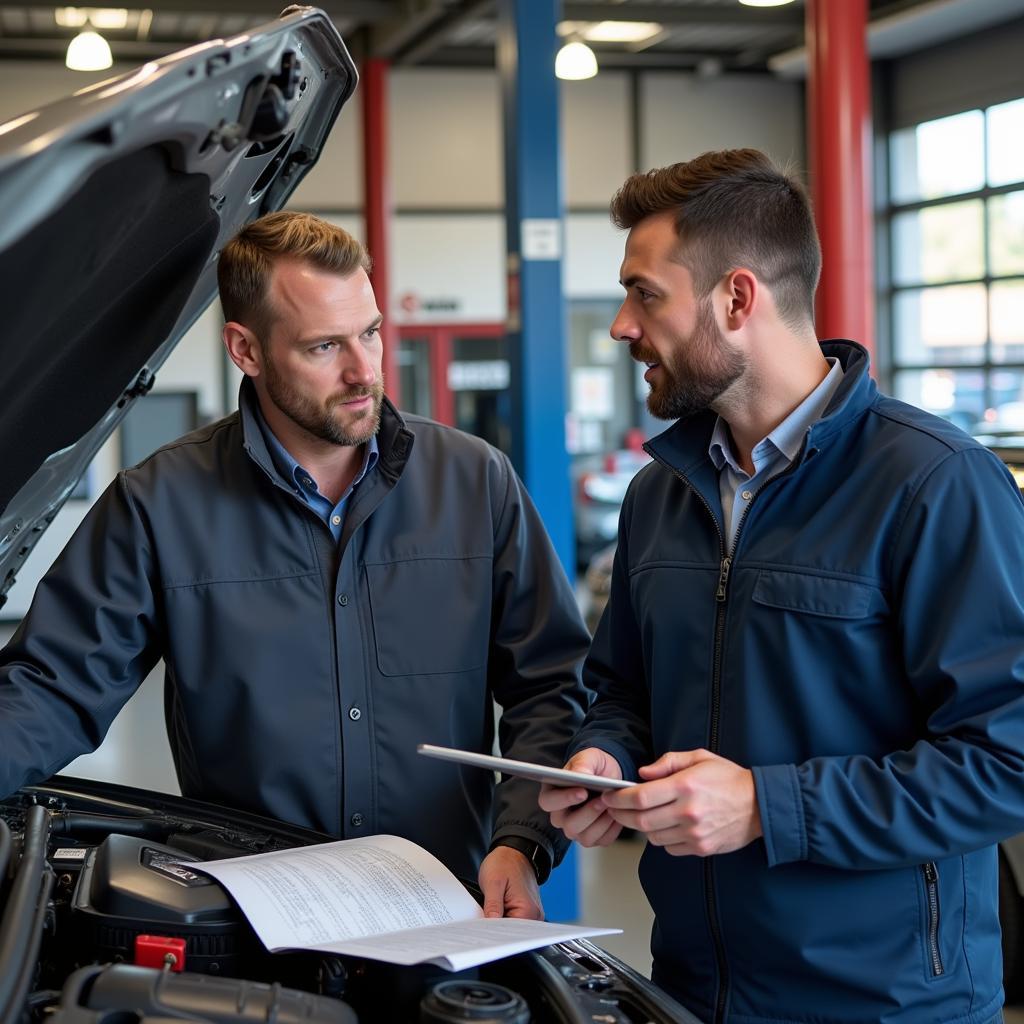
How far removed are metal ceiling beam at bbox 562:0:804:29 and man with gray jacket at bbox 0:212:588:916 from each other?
7962mm

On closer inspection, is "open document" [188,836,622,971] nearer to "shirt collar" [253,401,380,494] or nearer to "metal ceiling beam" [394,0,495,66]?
"shirt collar" [253,401,380,494]

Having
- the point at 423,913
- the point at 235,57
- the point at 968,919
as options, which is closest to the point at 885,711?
the point at 968,919

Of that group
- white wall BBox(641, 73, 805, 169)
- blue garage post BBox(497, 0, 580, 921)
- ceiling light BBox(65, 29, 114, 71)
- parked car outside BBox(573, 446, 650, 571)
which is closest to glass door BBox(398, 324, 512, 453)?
parked car outside BBox(573, 446, 650, 571)

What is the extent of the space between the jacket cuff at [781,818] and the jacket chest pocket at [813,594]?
188mm

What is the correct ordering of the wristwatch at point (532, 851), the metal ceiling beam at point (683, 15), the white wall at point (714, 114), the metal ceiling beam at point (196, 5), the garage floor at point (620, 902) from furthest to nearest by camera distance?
the white wall at point (714, 114), the metal ceiling beam at point (683, 15), the metal ceiling beam at point (196, 5), the garage floor at point (620, 902), the wristwatch at point (532, 851)

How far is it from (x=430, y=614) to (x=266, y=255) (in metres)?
0.55

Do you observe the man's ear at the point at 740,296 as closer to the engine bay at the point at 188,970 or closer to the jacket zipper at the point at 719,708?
the jacket zipper at the point at 719,708

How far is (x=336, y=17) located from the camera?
889cm

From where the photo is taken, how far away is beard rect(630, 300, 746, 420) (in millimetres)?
1529

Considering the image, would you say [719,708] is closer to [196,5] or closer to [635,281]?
[635,281]

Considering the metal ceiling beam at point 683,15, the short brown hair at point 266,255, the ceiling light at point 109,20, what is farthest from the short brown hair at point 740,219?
the ceiling light at point 109,20

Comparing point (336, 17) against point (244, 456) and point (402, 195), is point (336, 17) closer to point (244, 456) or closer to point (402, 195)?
point (402, 195)

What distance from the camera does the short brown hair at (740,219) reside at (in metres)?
1.54

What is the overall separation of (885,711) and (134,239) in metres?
0.97
